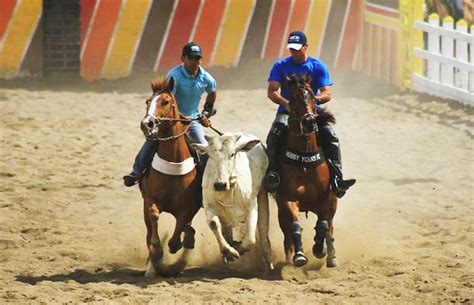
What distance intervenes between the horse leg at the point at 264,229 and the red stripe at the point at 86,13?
34.7ft

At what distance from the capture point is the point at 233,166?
31.0ft

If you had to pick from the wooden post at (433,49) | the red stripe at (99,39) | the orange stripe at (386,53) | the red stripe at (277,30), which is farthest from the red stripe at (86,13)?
the wooden post at (433,49)

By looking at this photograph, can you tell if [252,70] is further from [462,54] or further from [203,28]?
[462,54]

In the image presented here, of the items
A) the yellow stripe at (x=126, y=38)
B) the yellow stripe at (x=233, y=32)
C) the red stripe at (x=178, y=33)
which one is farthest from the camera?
the yellow stripe at (x=233, y=32)

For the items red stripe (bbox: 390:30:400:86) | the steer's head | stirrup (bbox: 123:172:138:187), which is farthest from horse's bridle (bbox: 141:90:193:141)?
red stripe (bbox: 390:30:400:86)

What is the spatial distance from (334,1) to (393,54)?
7.41 feet

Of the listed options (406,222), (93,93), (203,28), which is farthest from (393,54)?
(406,222)

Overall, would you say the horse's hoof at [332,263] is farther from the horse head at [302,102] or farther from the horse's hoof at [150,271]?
the horse's hoof at [150,271]

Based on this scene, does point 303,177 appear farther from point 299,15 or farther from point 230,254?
point 299,15

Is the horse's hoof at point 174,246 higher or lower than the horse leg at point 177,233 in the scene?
lower

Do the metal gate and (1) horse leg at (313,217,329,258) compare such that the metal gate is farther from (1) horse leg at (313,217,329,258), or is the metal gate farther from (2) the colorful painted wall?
(1) horse leg at (313,217,329,258)

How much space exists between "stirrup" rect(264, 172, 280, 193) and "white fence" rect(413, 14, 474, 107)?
8554 millimetres

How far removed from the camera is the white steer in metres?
9.33

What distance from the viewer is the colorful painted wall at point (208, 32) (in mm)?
19406
